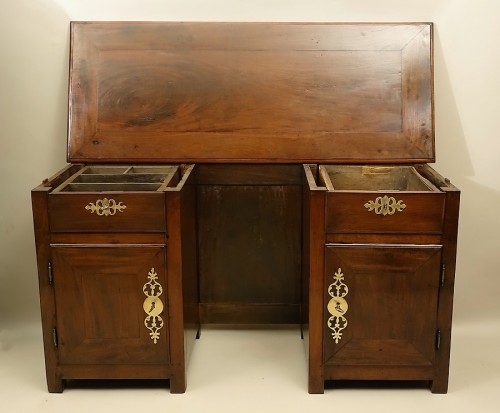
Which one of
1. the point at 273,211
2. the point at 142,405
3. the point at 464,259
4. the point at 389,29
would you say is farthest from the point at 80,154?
the point at 464,259

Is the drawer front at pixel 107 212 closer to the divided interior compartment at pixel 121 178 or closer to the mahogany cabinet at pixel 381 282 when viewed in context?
the divided interior compartment at pixel 121 178

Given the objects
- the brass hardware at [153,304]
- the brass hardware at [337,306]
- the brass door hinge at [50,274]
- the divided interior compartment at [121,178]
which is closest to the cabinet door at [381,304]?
the brass hardware at [337,306]

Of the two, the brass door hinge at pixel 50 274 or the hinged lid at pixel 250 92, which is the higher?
the hinged lid at pixel 250 92

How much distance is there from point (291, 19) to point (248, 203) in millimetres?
707

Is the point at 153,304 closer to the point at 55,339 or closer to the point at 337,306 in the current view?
the point at 55,339

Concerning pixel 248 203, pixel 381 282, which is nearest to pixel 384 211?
pixel 381 282

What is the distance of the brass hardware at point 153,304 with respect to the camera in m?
2.31

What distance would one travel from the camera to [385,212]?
2.24 meters

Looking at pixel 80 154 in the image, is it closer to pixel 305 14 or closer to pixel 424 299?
pixel 305 14

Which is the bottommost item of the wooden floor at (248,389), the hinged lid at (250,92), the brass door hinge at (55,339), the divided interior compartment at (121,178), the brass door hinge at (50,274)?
the wooden floor at (248,389)

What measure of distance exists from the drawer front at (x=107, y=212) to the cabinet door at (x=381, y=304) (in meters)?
0.56

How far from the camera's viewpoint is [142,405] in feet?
7.74

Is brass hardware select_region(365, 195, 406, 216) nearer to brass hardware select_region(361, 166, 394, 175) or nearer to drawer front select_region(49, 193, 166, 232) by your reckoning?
brass hardware select_region(361, 166, 394, 175)

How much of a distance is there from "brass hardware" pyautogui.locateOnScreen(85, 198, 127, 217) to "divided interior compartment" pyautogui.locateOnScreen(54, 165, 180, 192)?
0.14 m
